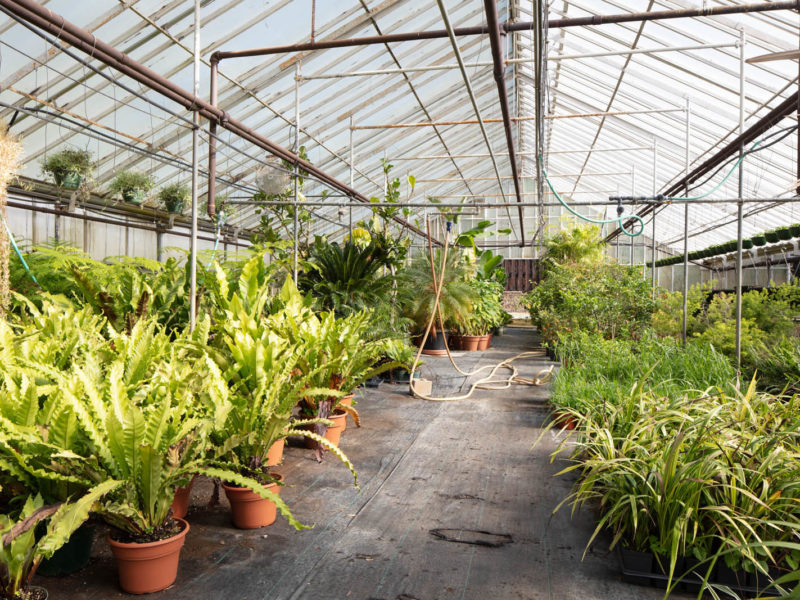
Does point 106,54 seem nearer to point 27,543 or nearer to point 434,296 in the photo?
point 27,543

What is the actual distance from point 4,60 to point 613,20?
228 inches

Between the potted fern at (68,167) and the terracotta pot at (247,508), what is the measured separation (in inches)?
226

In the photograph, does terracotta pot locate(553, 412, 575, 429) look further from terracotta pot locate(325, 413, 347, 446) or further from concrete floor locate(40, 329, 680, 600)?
terracotta pot locate(325, 413, 347, 446)

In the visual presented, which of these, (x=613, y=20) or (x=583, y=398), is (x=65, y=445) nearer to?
(x=583, y=398)

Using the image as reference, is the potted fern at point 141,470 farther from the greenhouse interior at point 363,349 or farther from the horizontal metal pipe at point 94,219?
the horizontal metal pipe at point 94,219

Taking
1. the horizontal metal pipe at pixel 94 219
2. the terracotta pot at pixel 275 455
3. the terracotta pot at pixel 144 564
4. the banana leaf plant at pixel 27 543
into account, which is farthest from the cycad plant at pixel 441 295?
the banana leaf plant at pixel 27 543

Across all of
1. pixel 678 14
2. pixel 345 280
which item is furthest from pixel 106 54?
pixel 678 14

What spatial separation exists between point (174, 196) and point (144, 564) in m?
7.51

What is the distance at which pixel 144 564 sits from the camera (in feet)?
6.04

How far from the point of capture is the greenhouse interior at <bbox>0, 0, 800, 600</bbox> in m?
1.94

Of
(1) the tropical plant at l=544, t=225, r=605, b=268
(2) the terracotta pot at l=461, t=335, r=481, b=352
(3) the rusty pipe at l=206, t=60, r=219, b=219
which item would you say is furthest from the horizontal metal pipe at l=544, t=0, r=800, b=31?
(1) the tropical plant at l=544, t=225, r=605, b=268

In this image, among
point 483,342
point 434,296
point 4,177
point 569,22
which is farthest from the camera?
point 483,342

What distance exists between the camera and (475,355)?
833 cm

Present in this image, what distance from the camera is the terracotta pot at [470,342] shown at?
8.98 meters
